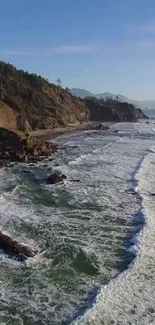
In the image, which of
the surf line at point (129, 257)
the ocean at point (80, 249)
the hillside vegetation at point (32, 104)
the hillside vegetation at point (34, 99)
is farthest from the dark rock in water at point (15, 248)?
the hillside vegetation at point (34, 99)

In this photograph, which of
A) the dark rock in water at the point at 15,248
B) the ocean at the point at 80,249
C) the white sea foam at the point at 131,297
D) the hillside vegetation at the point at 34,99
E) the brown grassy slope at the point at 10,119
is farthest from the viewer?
the hillside vegetation at the point at 34,99

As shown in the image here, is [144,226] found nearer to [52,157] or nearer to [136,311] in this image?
[136,311]

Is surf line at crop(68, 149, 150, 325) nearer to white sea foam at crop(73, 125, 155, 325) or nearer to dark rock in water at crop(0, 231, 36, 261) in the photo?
white sea foam at crop(73, 125, 155, 325)

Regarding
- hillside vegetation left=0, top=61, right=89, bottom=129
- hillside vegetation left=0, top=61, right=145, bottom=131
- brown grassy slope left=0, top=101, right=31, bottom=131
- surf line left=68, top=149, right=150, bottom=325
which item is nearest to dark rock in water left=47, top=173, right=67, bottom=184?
surf line left=68, top=149, right=150, bottom=325

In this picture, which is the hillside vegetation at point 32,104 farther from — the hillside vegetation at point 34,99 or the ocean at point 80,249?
the ocean at point 80,249

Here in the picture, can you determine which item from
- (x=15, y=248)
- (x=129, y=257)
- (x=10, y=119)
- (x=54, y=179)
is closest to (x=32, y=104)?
(x=10, y=119)

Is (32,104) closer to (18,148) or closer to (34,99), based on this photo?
(34,99)
